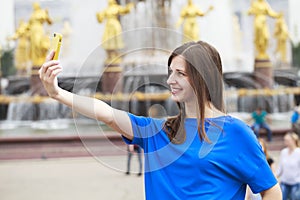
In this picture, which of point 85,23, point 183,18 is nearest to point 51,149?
point 183,18

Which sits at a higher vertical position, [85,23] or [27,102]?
[85,23]

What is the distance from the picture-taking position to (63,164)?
9.09 m

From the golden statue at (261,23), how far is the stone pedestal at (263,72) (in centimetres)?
14

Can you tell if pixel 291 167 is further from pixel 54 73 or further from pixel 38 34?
pixel 38 34

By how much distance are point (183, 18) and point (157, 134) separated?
14.7 m

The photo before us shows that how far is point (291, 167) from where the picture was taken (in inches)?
183

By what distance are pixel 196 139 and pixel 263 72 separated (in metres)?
14.8

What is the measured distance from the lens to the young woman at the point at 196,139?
1.70 m

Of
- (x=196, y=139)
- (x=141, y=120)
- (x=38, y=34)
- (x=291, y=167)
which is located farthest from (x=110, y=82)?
(x=38, y=34)

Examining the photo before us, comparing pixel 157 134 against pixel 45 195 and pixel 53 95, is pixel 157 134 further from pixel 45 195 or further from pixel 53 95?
pixel 45 195

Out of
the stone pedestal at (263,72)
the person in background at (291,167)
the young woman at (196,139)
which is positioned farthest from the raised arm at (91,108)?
the stone pedestal at (263,72)

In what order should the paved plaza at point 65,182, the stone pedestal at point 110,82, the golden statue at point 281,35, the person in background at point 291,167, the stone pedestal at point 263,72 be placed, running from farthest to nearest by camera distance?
the golden statue at point 281,35
the stone pedestal at point 263,72
the paved plaza at point 65,182
the person in background at point 291,167
the stone pedestal at point 110,82

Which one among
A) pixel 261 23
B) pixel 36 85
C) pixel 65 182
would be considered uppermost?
pixel 261 23

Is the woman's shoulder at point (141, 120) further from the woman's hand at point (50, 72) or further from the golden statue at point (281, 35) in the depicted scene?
the golden statue at point (281, 35)
